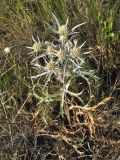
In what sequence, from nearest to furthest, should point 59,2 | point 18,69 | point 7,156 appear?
1. point 7,156
2. point 18,69
3. point 59,2

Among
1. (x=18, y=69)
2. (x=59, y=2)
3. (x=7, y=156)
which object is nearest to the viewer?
(x=7, y=156)

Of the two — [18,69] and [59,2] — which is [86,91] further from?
[59,2]

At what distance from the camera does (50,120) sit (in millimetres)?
2027

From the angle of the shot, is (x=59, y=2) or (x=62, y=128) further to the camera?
(x=59, y=2)

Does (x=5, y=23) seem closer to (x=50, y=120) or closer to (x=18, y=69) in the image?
(x=18, y=69)

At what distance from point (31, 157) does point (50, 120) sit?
0.63 feet

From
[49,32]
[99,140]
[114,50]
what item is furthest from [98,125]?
→ [49,32]

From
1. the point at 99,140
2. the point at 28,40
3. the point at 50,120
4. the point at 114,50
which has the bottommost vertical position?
the point at 99,140

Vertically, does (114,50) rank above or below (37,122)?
above

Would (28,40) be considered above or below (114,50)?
above

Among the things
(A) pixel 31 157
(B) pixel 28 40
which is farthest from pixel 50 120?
(B) pixel 28 40

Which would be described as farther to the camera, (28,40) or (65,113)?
(28,40)

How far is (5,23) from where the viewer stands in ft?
7.67

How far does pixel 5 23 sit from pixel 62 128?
0.69 meters
